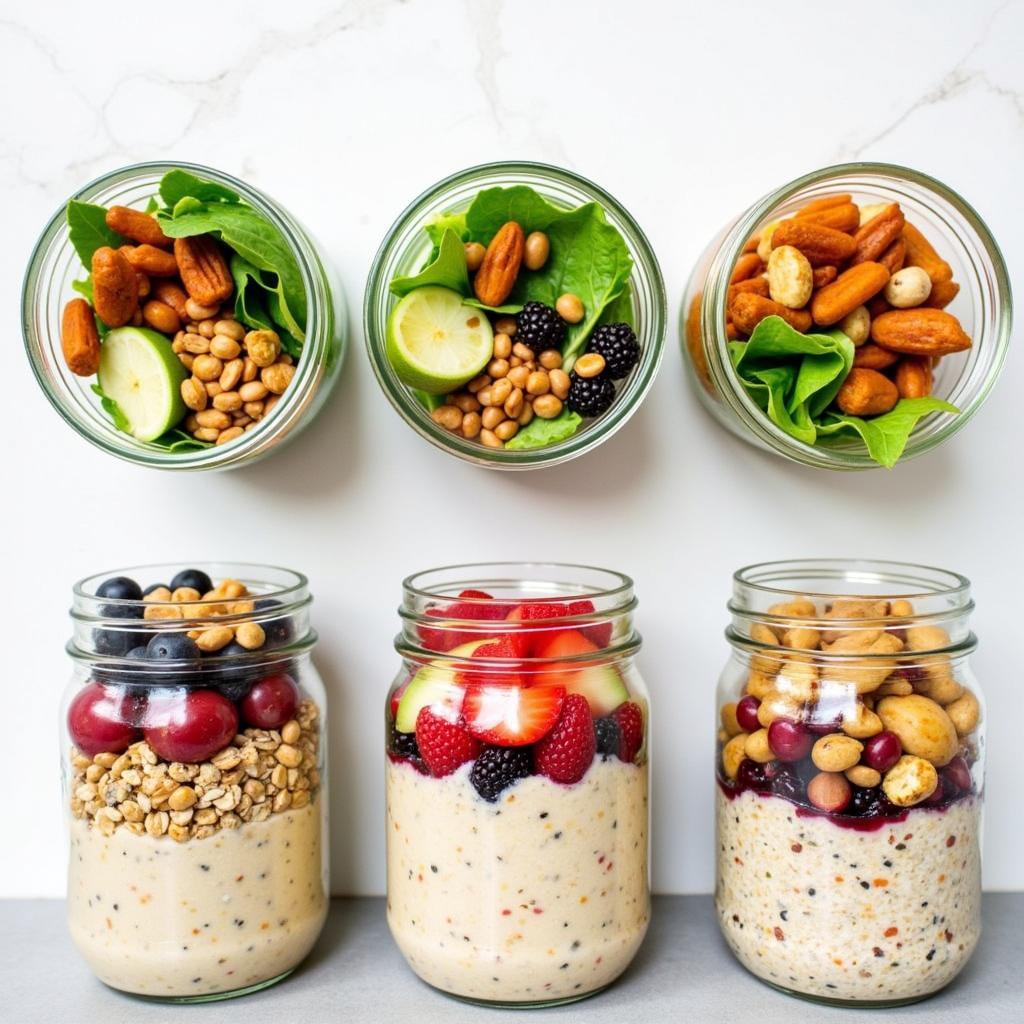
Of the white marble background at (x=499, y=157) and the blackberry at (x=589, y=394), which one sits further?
the white marble background at (x=499, y=157)

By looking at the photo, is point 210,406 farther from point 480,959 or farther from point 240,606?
point 480,959

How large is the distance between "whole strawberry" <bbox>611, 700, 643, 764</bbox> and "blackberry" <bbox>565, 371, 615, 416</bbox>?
242 millimetres

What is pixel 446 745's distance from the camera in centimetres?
78

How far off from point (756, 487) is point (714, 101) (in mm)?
369

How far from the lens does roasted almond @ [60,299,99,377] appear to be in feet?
2.71

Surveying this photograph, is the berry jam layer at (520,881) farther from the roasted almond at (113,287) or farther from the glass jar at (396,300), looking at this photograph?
the roasted almond at (113,287)

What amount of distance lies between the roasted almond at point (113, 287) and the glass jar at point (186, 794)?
230 mm

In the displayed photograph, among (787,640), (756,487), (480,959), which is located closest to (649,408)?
(756,487)

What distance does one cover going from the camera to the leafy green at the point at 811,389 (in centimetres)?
81

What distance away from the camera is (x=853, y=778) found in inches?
30.4

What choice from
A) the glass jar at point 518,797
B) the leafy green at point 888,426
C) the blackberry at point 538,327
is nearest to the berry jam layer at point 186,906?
the glass jar at point 518,797

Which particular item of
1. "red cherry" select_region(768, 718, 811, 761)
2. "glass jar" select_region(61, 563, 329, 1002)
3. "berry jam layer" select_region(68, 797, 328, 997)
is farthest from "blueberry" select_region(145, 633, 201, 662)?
"red cherry" select_region(768, 718, 811, 761)

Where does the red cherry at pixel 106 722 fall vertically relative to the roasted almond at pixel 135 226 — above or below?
below

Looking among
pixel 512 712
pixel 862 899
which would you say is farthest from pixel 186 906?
pixel 862 899
